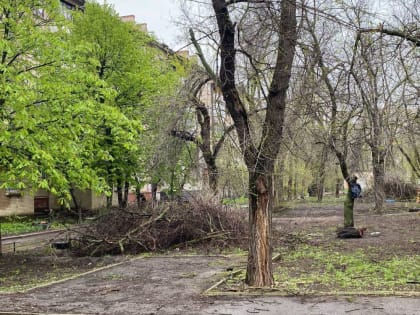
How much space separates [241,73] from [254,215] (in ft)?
13.7

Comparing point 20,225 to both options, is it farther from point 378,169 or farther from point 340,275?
point 340,275

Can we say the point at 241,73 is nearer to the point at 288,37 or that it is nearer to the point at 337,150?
the point at 288,37

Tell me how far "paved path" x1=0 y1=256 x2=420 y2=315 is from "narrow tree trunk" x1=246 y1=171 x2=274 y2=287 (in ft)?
2.90

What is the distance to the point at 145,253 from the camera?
15477mm

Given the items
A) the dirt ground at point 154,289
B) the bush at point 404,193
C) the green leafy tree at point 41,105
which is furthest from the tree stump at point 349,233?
the bush at point 404,193

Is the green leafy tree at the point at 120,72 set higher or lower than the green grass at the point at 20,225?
higher

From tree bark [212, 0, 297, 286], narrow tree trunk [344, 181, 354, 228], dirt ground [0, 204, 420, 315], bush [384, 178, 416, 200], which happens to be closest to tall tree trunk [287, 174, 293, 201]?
bush [384, 178, 416, 200]

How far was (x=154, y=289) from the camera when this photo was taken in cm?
948

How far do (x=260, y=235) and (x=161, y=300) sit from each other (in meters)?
2.10

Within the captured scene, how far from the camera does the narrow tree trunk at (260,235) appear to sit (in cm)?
878

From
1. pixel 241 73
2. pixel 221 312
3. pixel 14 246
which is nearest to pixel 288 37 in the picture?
pixel 241 73

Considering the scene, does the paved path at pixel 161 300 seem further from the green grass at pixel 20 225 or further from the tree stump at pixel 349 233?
the green grass at pixel 20 225

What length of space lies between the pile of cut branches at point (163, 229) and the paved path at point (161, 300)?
3769 millimetres

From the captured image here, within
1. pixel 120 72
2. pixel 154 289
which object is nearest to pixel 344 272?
pixel 154 289
